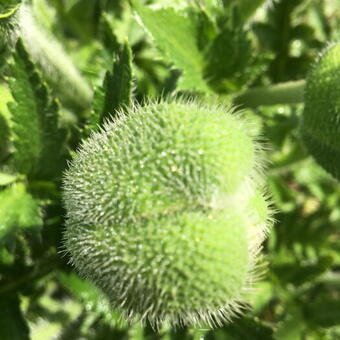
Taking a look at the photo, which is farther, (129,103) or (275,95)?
(275,95)

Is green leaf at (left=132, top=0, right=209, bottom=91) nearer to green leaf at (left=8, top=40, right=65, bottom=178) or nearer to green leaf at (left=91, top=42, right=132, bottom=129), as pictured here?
green leaf at (left=91, top=42, right=132, bottom=129)

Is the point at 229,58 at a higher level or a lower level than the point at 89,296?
higher

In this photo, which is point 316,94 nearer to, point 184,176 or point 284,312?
point 184,176

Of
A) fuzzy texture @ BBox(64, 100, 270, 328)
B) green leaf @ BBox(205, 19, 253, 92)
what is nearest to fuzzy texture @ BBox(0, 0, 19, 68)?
fuzzy texture @ BBox(64, 100, 270, 328)

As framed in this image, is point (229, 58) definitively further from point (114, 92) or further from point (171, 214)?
point (171, 214)

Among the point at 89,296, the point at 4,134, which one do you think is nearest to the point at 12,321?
the point at 89,296

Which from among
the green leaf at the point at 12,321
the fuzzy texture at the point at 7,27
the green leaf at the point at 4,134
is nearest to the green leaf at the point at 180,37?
the fuzzy texture at the point at 7,27
